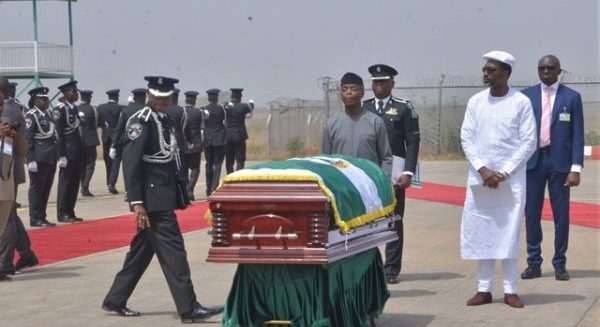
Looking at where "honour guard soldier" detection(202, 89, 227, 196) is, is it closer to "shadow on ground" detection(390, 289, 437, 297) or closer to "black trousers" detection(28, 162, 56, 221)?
"black trousers" detection(28, 162, 56, 221)

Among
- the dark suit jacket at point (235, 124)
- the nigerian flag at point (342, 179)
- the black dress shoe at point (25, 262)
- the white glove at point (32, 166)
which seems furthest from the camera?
the dark suit jacket at point (235, 124)

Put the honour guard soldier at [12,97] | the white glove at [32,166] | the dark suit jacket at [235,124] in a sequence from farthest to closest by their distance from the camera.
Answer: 1. the dark suit jacket at [235,124]
2. the white glove at [32,166]
3. the honour guard soldier at [12,97]

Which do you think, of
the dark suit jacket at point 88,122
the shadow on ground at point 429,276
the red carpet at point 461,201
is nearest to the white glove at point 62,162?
the dark suit jacket at point 88,122

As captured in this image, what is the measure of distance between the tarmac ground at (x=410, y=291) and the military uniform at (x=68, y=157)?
2.94 meters

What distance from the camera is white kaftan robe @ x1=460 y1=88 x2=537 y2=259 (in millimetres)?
9500

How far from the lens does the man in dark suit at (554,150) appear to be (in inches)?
433

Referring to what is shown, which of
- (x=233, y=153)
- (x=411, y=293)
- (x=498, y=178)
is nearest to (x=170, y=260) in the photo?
(x=411, y=293)

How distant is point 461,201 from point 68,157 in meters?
6.15

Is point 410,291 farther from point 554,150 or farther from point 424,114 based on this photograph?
point 424,114

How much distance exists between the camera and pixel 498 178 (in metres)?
9.44

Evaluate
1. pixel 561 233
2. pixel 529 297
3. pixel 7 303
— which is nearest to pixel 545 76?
pixel 561 233

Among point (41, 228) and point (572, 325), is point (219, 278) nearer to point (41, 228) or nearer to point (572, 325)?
point (572, 325)

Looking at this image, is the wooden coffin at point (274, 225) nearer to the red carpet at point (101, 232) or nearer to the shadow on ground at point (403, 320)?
the shadow on ground at point (403, 320)

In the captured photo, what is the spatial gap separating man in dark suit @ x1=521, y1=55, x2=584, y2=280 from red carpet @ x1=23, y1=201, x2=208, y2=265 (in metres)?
4.99
